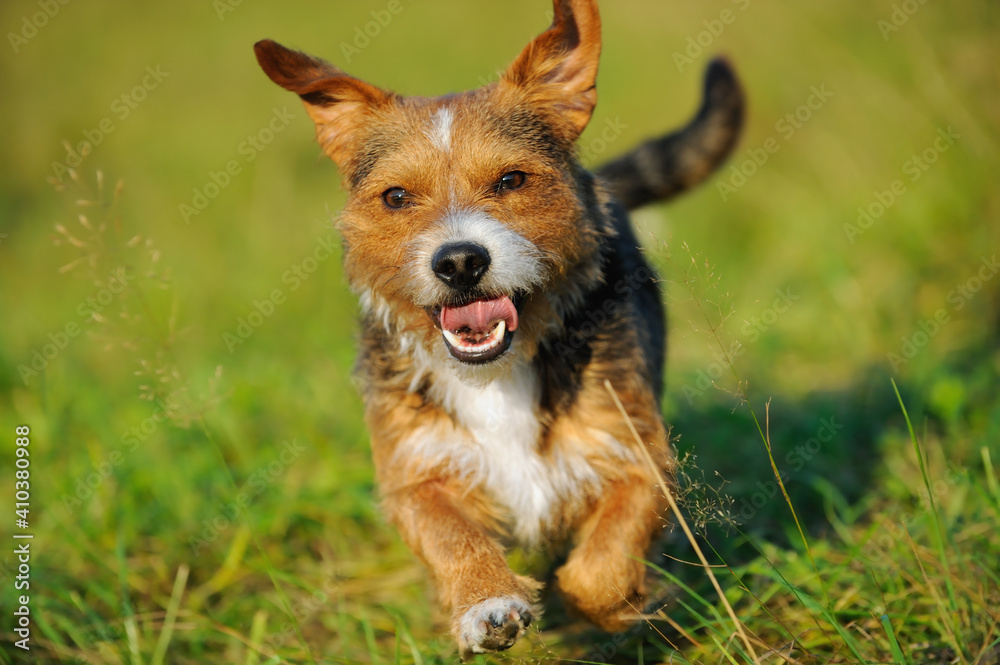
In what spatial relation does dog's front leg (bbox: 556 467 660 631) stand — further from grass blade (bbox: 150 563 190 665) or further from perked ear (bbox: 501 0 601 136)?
grass blade (bbox: 150 563 190 665)

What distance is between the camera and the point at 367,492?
4551 mm

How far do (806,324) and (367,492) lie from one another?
3463mm

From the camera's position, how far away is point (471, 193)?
308cm

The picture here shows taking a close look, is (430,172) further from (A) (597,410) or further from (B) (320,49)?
(B) (320,49)

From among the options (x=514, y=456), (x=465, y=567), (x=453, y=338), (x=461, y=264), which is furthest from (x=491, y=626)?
(x=461, y=264)

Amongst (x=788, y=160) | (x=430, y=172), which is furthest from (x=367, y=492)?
(x=788, y=160)

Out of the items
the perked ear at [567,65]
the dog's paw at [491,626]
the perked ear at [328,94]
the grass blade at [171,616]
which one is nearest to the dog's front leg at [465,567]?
the dog's paw at [491,626]

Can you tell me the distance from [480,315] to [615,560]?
1.02 metres

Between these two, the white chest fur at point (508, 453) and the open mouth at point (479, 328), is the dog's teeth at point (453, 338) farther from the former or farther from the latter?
the white chest fur at point (508, 453)

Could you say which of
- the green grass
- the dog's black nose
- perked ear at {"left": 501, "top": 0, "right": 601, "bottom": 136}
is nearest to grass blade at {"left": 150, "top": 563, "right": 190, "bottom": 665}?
the green grass

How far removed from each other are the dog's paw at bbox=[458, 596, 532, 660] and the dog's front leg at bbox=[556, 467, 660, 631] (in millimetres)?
381

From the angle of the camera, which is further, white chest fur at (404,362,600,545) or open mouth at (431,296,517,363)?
white chest fur at (404,362,600,545)

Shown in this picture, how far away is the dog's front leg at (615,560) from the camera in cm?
301

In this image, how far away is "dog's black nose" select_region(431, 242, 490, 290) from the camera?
284cm
